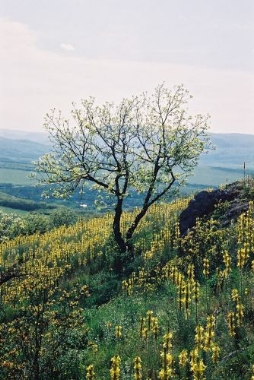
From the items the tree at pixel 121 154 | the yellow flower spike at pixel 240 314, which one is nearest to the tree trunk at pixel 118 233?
the tree at pixel 121 154

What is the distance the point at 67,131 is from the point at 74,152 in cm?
125

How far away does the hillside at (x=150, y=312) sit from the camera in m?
8.80

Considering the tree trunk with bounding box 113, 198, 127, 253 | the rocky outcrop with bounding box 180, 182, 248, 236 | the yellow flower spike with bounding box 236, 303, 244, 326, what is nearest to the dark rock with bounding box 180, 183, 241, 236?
the rocky outcrop with bounding box 180, 182, 248, 236

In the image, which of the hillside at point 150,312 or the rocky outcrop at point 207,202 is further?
the rocky outcrop at point 207,202

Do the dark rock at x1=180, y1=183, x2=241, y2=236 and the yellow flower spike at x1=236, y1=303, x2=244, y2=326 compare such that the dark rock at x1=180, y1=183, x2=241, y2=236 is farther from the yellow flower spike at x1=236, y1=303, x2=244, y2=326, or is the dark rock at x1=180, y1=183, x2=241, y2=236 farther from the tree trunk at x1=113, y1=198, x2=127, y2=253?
the yellow flower spike at x1=236, y1=303, x2=244, y2=326

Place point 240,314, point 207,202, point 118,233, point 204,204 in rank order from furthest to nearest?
point 118,233 → point 207,202 → point 204,204 → point 240,314

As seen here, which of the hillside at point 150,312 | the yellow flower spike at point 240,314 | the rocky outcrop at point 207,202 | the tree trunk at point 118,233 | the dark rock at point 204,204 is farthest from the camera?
the tree trunk at point 118,233

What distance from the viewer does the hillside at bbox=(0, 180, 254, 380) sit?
8.80 m

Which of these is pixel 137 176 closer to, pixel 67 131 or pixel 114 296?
pixel 67 131

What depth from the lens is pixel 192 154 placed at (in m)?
24.4

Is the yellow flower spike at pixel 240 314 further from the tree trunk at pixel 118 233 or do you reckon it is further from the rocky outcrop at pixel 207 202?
the tree trunk at pixel 118 233

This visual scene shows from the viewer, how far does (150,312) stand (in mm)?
9750

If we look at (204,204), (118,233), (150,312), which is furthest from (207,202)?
(150,312)

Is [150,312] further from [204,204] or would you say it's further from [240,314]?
[204,204]
